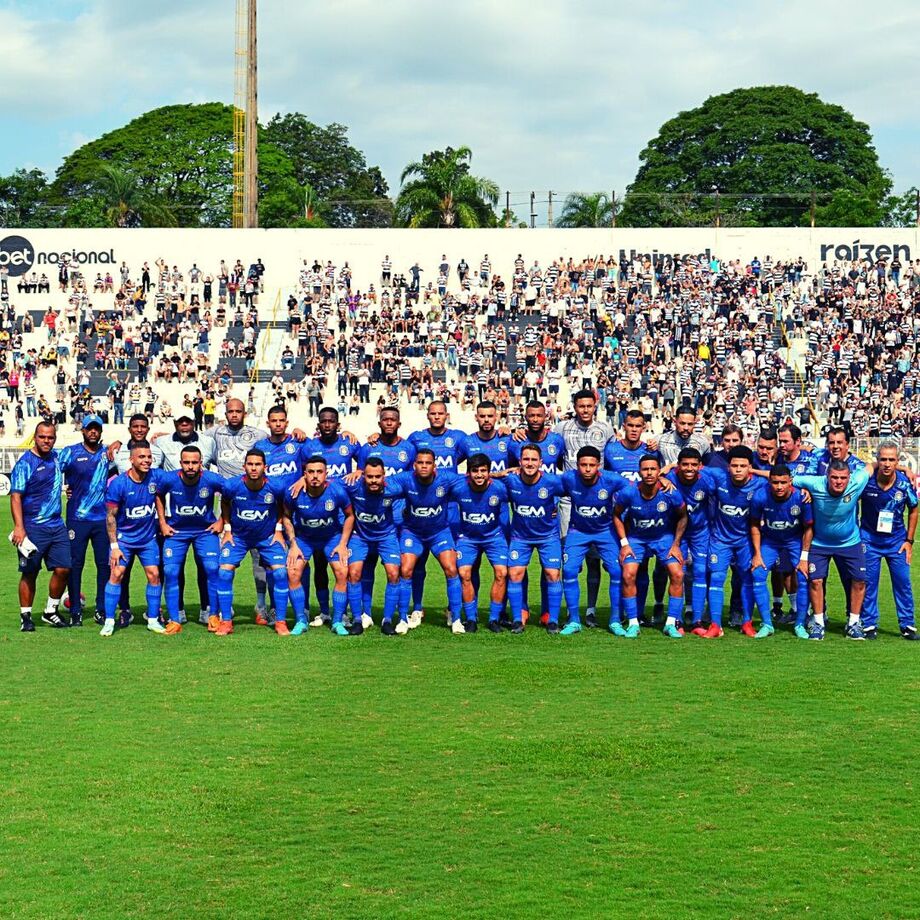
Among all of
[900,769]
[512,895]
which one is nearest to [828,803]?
[900,769]

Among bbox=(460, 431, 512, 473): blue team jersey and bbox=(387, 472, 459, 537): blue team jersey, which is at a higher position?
bbox=(460, 431, 512, 473): blue team jersey

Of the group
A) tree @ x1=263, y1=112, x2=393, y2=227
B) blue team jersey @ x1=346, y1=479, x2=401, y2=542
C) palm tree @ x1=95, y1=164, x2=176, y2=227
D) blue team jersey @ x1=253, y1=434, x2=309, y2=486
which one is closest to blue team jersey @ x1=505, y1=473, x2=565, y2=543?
→ blue team jersey @ x1=346, y1=479, x2=401, y2=542

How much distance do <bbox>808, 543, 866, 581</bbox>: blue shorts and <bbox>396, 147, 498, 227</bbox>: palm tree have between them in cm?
4197

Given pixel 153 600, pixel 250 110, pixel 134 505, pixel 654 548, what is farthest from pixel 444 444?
pixel 250 110

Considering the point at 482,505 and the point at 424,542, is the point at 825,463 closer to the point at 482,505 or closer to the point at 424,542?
the point at 482,505

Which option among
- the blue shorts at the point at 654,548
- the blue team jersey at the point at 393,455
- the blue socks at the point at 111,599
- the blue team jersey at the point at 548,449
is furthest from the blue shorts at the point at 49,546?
the blue shorts at the point at 654,548

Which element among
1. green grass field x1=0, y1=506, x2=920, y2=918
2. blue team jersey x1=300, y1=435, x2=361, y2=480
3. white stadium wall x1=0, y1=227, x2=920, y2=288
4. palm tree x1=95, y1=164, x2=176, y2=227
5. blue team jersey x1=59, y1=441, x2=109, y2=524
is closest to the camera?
green grass field x1=0, y1=506, x2=920, y2=918

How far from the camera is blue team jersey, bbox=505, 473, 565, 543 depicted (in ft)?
40.8

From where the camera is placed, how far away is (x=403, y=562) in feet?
40.4

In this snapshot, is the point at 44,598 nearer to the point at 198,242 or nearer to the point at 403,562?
the point at 403,562

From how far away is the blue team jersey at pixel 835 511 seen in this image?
1202 centimetres

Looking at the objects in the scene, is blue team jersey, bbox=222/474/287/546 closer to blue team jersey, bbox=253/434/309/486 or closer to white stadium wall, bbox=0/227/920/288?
blue team jersey, bbox=253/434/309/486

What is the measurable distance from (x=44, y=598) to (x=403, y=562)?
4945 mm

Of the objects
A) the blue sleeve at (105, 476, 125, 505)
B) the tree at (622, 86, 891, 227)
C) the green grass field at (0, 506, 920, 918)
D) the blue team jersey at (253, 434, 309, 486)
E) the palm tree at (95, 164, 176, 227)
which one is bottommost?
the green grass field at (0, 506, 920, 918)
